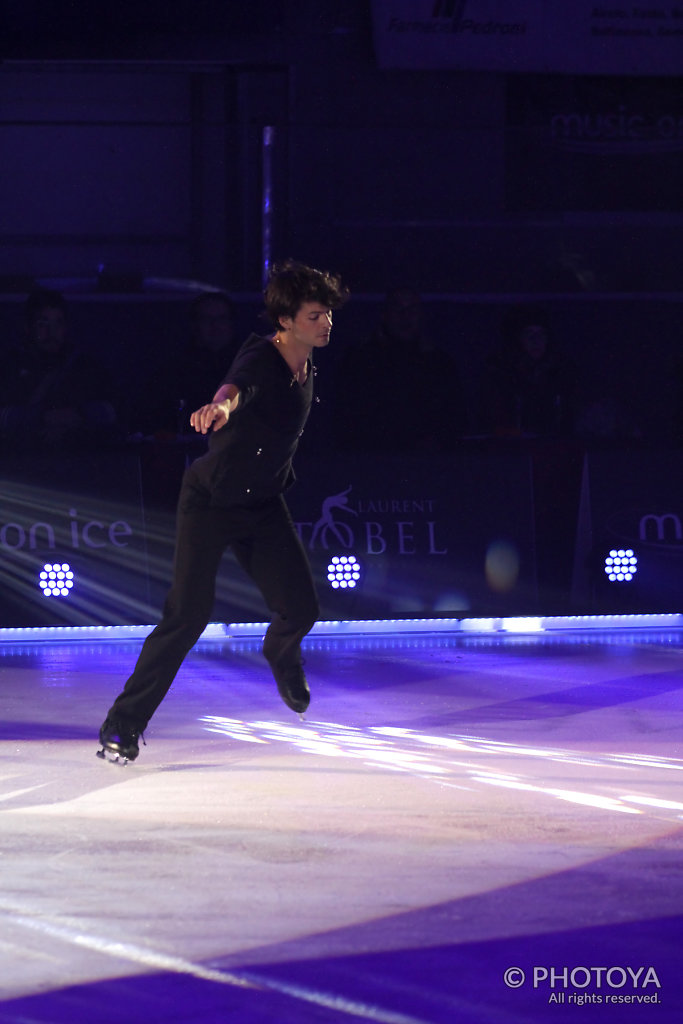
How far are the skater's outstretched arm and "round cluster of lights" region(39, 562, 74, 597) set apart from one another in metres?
4.22

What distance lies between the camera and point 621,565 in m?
9.66

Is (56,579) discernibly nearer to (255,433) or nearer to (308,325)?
(255,433)

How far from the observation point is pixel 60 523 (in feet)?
29.9

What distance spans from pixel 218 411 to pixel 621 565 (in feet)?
17.4

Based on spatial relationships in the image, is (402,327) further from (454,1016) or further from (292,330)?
(454,1016)

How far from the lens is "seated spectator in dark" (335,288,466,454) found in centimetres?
984

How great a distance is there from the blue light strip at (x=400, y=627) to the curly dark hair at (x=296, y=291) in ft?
13.5

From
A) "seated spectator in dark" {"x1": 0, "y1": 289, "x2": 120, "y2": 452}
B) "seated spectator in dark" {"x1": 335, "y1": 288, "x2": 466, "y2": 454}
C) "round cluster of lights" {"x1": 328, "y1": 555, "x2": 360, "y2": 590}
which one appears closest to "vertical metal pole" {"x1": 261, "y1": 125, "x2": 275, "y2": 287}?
"seated spectator in dark" {"x1": 335, "y1": 288, "x2": 466, "y2": 454}

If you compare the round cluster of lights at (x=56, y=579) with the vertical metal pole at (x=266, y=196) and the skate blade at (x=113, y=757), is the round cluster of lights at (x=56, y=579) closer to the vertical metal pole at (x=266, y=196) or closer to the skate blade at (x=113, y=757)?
the skate blade at (x=113, y=757)

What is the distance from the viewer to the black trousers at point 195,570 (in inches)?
214

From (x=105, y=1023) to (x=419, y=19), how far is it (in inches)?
441

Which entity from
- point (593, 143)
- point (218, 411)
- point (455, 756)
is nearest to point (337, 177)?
point (593, 143)

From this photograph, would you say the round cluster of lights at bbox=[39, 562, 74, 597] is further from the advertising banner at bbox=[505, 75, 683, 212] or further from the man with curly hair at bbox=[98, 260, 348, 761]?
the advertising banner at bbox=[505, 75, 683, 212]

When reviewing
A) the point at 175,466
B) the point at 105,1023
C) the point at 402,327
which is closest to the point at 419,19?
the point at 402,327
